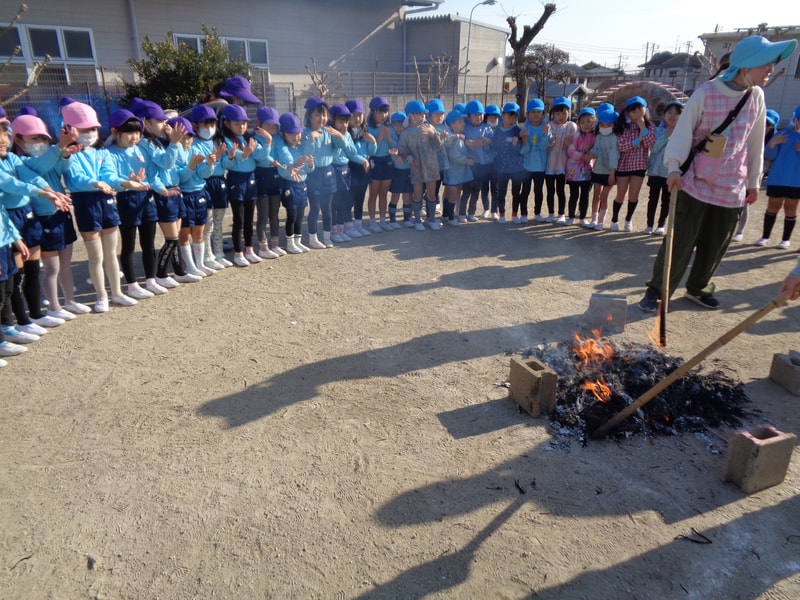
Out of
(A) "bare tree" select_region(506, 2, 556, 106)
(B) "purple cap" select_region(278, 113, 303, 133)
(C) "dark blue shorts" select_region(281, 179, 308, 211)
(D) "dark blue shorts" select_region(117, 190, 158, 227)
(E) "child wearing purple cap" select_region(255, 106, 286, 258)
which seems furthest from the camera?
(A) "bare tree" select_region(506, 2, 556, 106)

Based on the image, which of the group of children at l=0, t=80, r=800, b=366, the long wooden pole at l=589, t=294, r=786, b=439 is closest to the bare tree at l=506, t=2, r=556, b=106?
the group of children at l=0, t=80, r=800, b=366

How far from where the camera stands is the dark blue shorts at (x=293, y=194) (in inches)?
263

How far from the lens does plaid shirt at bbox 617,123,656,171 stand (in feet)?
24.8

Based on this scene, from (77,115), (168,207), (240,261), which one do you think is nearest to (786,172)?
(240,261)

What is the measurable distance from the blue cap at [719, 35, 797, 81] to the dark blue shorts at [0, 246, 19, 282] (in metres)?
6.10

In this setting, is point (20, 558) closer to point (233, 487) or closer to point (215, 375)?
point (233, 487)

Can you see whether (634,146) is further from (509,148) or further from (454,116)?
(454,116)

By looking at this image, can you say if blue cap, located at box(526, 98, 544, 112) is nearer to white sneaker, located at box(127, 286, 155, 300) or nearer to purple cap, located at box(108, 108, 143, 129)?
purple cap, located at box(108, 108, 143, 129)

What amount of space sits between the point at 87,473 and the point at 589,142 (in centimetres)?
763

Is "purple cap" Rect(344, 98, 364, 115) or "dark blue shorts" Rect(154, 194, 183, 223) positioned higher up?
"purple cap" Rect(344, 98, 364, 115)

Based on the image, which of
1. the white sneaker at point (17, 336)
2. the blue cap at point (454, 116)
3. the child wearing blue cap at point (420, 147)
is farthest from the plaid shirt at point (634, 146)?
the white sneaker at point (17, 336)

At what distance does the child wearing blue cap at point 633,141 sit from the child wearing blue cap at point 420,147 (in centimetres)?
272

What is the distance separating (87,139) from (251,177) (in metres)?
1.92

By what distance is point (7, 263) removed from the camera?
4.14m
